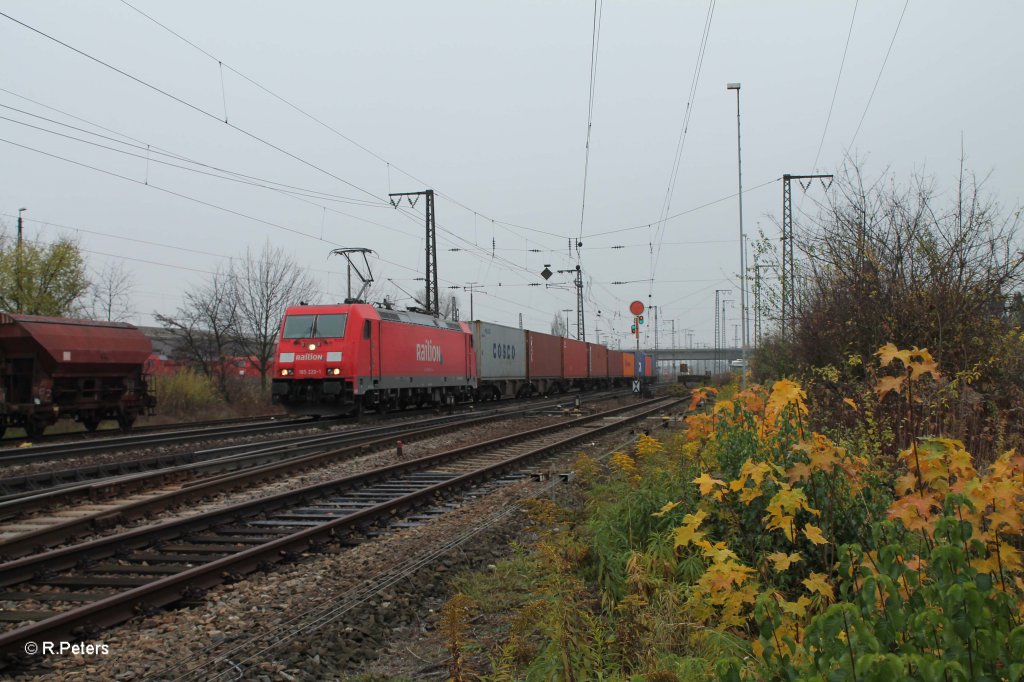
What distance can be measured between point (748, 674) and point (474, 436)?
1416cm

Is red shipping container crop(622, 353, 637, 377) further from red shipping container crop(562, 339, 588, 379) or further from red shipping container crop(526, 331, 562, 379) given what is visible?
red shipping container crop(526, 331, 562, 379)

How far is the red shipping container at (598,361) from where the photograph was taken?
4400 cm

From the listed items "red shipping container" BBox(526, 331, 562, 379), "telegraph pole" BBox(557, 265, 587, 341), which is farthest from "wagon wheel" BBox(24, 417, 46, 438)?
"telegraph pole" BBox(557, 265, 587, 341)

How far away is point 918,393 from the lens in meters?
5.59

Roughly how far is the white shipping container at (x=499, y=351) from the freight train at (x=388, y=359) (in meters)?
0.04

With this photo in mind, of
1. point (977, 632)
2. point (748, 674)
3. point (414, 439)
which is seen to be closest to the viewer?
point (977, 632)

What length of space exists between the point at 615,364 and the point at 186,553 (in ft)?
152

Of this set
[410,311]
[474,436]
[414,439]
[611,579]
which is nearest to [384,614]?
[611,579]

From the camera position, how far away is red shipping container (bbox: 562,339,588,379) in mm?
38266

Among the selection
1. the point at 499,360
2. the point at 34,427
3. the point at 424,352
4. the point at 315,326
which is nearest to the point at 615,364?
the point at 499,360

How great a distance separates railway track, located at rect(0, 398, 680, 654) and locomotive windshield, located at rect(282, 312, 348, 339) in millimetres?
9017

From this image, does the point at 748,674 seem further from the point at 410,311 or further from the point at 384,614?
the point at 410,311

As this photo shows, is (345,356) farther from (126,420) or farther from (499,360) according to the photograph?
(499,360)

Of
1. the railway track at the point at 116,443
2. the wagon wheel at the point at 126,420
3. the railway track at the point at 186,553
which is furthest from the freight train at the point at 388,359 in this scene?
the railway track at the point at 186,553
